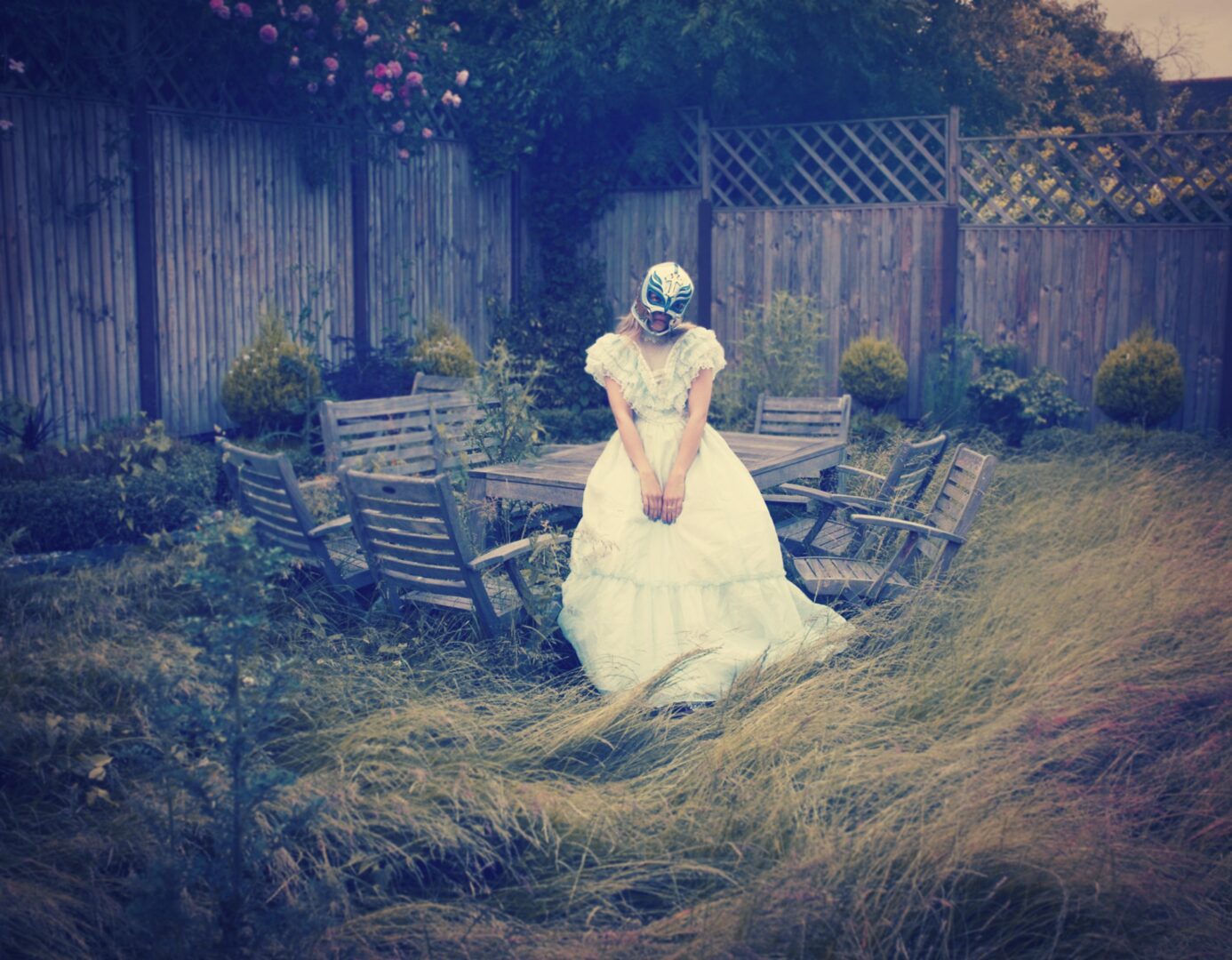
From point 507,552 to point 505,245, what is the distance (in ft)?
23.9

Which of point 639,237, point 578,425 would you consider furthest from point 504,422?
point 639,237

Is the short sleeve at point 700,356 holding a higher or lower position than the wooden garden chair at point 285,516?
higher

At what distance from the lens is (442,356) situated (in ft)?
28.4

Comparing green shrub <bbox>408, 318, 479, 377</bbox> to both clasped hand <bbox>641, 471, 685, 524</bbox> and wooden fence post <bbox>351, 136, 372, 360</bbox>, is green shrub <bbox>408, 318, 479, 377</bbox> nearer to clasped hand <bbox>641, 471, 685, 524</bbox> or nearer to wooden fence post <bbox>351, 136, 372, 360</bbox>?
wooden fence post <bbox>351, 136, 372, 360</bbox>

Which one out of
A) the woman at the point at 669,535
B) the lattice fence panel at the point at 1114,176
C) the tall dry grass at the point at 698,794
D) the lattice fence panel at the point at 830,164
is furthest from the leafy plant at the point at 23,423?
the lattice fence panel at the point at 1114,176

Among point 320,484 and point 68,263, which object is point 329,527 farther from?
point 68,263

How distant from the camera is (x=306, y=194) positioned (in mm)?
8789

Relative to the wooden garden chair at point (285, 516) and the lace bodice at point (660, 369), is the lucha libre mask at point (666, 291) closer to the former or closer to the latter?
the lace bodice at point (660, 369)

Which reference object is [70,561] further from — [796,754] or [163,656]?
[796,754]

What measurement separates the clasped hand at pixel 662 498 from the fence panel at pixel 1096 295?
19.3 feet

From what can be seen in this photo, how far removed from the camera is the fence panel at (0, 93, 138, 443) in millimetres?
6910

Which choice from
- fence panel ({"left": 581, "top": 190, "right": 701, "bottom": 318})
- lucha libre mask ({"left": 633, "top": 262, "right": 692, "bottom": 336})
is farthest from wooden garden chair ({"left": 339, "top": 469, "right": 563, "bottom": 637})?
fence panel ({"left": 581, "top": 190, "right": 701, "bottom": 318})

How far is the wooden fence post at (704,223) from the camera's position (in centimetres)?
1065

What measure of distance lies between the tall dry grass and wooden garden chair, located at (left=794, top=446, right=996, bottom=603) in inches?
7.6
